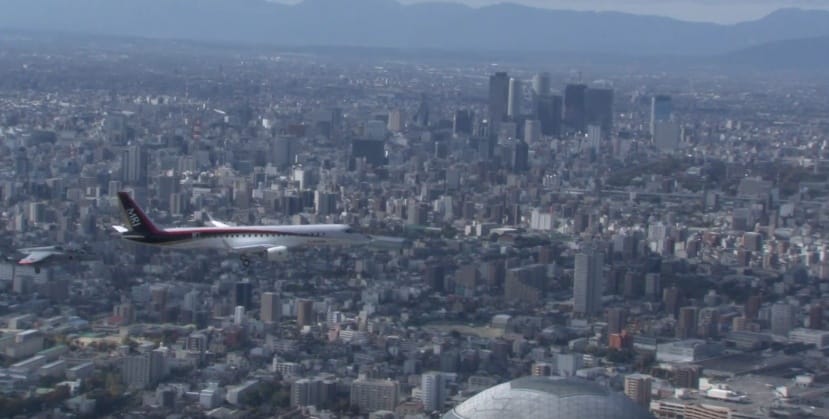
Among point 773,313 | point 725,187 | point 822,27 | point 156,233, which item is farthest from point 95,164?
point 822,27

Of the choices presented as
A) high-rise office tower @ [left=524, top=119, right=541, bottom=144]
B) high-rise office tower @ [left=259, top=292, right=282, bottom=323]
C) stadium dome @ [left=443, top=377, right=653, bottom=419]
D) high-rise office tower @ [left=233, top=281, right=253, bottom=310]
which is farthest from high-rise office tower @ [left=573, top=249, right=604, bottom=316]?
high-rise office tower @ [left=524, top=119, right=541, bottom=144]

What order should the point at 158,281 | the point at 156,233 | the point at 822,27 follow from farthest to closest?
the point at 822,27 < the point at 158,281 < the point at 156,233

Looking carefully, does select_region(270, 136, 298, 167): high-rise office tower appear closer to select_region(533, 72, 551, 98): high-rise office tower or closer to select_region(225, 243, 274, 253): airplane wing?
select_region(533, 72, 551, 98): high-rise office tower

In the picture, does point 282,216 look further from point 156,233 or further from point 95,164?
point 156,233

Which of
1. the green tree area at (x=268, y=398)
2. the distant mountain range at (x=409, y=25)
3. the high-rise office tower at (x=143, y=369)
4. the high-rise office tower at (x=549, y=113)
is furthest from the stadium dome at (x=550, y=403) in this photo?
the distant mountain range at (x=409, y=25)

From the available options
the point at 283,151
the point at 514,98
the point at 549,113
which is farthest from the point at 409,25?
the point at 283,151

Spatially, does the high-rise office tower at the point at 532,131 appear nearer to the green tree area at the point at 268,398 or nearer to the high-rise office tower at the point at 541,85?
the high-rise office tower at the point at 541,85
